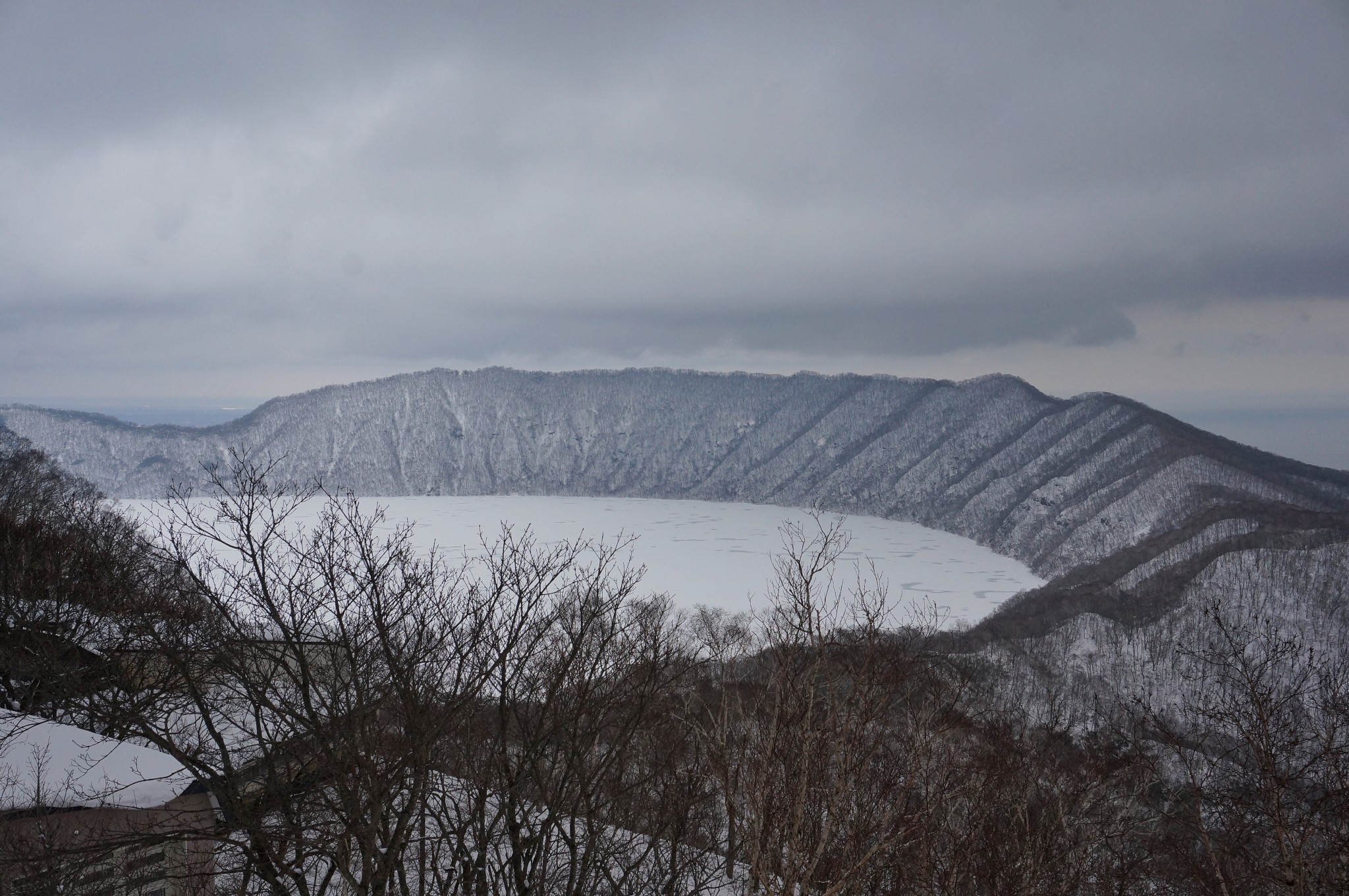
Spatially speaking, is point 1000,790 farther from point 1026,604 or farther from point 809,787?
point 1026,604

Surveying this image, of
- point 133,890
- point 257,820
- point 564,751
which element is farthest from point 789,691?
point 133,890

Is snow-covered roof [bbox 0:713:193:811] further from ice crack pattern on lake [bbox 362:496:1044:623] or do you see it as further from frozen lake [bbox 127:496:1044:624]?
ice crack pattern on lake [bbox 362:496:1044:623]

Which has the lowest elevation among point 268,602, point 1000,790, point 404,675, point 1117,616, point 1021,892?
point 1117,616

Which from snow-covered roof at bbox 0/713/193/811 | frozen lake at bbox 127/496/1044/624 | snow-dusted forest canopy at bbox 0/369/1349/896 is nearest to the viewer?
snow-dusted forest canopy at bbox 0/369/1349/896

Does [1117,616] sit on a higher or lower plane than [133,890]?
lower

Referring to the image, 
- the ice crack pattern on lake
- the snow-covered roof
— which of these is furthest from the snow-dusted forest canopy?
the ice crack pattern on lake

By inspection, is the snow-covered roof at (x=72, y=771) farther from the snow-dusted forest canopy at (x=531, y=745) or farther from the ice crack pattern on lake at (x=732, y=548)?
the ice crack pattern on lake at (x=732, y=548)

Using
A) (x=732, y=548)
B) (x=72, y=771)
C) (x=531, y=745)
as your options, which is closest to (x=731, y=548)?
(x=732, y=548)
